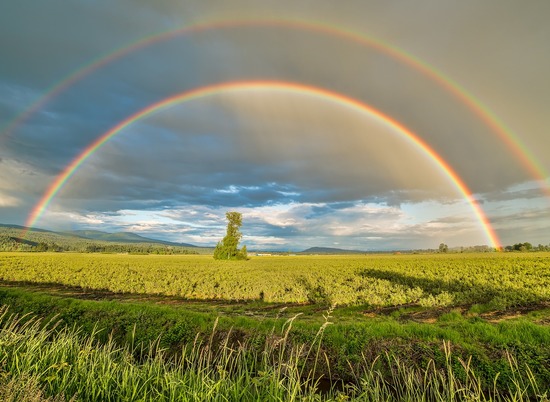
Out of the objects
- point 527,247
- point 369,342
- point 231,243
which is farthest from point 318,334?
point 527,247

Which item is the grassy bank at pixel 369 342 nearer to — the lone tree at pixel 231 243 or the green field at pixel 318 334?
the green field at pixel 318 334

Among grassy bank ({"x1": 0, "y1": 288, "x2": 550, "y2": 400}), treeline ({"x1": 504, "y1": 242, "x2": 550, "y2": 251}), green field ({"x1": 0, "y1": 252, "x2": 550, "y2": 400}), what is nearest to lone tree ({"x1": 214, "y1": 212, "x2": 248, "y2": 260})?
green field ({"x1": 0, "y1": 252, "x2": 550, "y2": 400})

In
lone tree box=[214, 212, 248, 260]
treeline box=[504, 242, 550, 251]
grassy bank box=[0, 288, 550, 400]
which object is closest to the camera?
grassy bank box=[0, 288, 550, 400]

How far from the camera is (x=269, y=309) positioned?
24.8 meters

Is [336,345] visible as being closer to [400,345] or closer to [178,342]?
[400,345]

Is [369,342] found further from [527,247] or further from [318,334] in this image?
[527,247]

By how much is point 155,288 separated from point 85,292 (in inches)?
287

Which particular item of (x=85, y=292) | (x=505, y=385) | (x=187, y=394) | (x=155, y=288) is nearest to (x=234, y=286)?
(x=155, y=288)

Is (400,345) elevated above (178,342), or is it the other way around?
(400,345)

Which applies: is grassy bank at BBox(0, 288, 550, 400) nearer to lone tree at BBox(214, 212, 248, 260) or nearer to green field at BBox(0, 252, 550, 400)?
green field at BBox(0, 252, 550, 400)

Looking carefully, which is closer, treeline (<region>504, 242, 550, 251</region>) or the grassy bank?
the grassy bank

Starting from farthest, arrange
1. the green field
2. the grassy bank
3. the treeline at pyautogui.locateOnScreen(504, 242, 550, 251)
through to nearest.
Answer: the treeline at pyautogui.locateOnScreen(504, 242, 550, 251) < the grassy bank < the green field

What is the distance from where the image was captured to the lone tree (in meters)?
108

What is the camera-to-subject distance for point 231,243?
109500 mm
